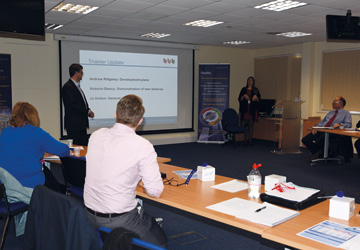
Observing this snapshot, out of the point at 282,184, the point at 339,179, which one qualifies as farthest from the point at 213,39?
the point at 282,184

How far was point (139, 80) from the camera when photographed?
9391 mm

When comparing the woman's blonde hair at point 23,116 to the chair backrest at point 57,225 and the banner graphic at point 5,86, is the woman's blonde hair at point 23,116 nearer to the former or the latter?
the chair backrest at point 57,225

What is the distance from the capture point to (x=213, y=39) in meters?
9.22

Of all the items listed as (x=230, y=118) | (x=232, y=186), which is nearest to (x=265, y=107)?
(x=230, y=118)

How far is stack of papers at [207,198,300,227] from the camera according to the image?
198 centimetres

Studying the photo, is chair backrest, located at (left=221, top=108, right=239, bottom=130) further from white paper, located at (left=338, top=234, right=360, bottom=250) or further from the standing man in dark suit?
white paper, located at (left=338, top=234, right=360, bottom=250)

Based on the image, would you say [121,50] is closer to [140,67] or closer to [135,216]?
[140,67]

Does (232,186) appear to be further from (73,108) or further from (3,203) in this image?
(73,108)

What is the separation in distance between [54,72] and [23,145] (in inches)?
219

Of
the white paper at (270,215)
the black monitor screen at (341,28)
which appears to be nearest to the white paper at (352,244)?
the white paper at (270,215)

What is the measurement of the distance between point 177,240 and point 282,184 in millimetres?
1455

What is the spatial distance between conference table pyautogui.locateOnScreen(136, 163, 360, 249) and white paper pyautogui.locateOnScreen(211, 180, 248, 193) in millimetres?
53

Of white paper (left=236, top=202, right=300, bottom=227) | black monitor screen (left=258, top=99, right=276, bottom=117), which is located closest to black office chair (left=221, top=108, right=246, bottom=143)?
black monitor screen (left=258, top=99, right=276, bottom=117)

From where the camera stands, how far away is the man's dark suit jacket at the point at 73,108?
5121 millimetres
